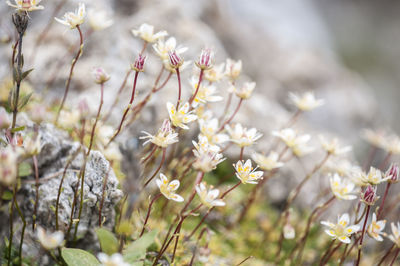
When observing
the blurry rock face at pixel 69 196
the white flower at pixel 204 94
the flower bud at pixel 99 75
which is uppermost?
the flower bud at pixel 99 75

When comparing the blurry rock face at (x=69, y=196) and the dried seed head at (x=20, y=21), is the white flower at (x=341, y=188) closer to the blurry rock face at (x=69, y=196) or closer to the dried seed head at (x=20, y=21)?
the blurry rock face at (x=69, y=196)

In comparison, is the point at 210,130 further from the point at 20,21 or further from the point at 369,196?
the point at 20,21

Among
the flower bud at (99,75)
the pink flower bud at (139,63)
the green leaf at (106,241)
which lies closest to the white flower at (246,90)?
the pink flower bud at (139,63)

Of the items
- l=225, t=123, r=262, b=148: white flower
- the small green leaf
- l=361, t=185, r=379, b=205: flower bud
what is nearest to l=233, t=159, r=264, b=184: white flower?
l=225, t=123, r=262, b=148: white flower

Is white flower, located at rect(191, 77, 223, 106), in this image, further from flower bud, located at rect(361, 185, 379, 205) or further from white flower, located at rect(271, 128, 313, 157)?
flower bud, located at rect(361, 185, 379, 205)

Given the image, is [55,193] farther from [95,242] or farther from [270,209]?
[270,209]

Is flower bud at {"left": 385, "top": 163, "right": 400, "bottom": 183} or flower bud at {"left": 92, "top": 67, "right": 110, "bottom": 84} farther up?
flower bud at {"left": 92, "top": 67, "right": 110, "bottom": 84}
